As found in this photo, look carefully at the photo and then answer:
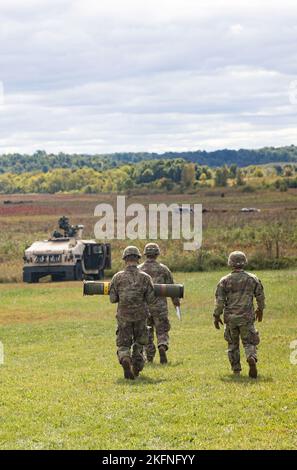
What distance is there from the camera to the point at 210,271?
3900cm

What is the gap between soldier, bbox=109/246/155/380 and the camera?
1402 cm

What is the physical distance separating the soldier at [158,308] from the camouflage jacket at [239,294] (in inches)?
82.3

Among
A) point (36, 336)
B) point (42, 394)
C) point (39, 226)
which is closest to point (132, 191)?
point (39, 226)

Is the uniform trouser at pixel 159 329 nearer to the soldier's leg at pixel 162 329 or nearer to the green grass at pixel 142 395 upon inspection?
the soldier's leg at pixel 162 329

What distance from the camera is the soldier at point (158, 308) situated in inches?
630

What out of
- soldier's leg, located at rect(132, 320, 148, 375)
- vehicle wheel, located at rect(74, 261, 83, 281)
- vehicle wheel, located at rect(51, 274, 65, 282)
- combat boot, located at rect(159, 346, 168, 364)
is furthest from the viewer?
vehicle wheel, located at rect(51, 274, 65, 282)

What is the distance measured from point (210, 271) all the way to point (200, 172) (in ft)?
471

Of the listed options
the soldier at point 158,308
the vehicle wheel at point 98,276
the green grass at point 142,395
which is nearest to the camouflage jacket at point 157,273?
the soldier at point 158,308

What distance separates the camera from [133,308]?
14.0 m

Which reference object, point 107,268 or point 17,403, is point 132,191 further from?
point 17,403

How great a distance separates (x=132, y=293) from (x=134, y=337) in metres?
0.67
